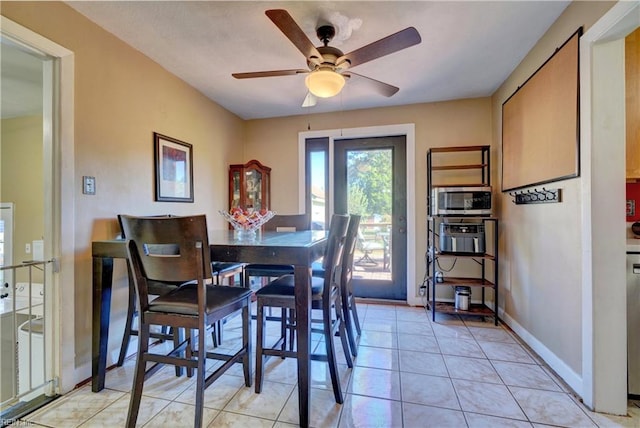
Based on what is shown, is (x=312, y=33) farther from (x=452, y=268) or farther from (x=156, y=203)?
(x=452, y=268)

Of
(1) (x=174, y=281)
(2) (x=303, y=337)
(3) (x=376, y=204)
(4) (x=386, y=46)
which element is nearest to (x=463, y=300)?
(3) (x=376, y=204)

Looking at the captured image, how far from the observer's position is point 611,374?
157 cm

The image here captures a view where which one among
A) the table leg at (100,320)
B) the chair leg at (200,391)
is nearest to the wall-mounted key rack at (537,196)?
the chair leg at (200,391)

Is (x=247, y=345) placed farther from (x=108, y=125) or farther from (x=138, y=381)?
(x=108, y=125)

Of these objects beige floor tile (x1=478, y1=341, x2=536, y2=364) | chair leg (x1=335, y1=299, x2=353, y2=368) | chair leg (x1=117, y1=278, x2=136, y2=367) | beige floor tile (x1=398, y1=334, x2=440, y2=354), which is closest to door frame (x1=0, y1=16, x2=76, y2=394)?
chair leg (x1=117, y1=278, x2=136, y2=367)

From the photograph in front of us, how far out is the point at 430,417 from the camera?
5.06 feet

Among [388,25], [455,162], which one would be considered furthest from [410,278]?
[388,25]

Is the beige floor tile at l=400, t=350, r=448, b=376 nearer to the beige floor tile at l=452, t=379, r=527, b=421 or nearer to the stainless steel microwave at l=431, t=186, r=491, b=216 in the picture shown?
the beige floor tile at l=452, t=379, r=527, b=421

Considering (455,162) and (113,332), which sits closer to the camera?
(113,332)

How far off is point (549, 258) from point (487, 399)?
1.08m

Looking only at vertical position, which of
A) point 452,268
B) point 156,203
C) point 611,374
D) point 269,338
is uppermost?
point 156,203

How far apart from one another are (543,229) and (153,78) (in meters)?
3.33

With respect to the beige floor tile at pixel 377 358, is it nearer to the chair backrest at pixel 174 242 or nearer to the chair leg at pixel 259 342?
the chair leg at pixel 259 342

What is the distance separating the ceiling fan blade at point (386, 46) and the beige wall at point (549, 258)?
999 millimetres
